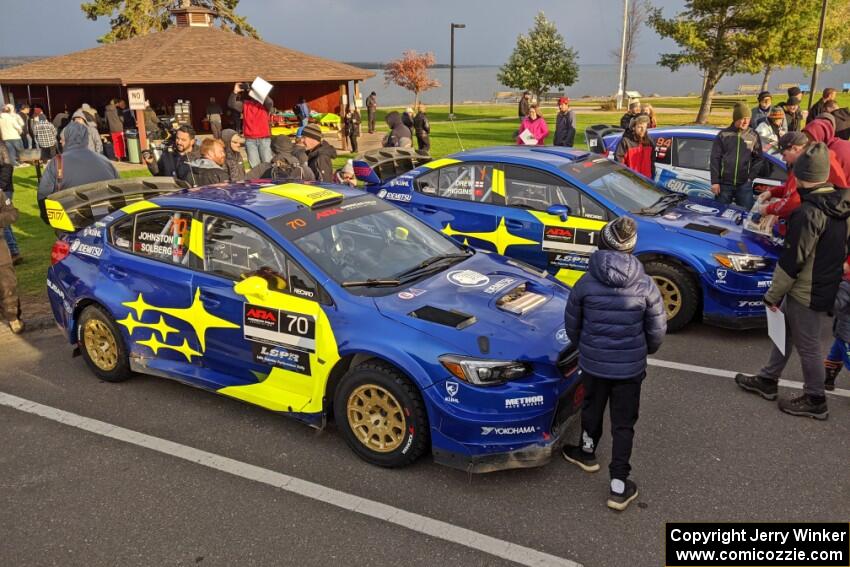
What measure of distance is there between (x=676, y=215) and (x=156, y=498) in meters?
5.16

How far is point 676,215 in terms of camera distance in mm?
6645

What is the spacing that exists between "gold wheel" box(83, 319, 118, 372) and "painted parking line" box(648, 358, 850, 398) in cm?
436

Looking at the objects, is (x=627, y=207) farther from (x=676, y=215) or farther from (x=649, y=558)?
(x=649, y=558)

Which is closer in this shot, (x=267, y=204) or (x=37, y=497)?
(x=37, y=497)

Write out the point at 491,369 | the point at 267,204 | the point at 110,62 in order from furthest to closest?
the point at 110,62 → the point at 267,204 → the point at 491,369

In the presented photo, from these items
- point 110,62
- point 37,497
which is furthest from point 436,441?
point 110,62

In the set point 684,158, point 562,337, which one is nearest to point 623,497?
point 562,337

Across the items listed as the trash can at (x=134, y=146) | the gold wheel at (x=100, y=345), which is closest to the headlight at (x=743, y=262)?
the gold wheel at (x=100, y=345)

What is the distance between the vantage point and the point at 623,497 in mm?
3799

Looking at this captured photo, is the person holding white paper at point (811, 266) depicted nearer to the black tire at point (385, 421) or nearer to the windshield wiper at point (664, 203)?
the windshield wiper at point (664, 203)

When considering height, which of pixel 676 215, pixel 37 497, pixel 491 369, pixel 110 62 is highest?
pixel 110 62

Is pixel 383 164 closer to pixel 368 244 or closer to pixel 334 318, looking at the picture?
pixel 368 244

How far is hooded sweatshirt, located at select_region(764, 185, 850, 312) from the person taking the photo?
4.43 meters

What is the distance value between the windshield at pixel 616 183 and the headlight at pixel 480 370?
10.9 ft
